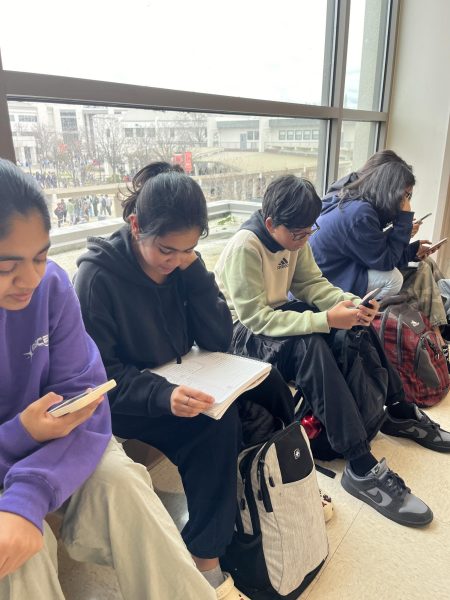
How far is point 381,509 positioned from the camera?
A: 1367 millimetres

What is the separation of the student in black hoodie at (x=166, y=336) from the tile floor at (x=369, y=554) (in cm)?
29

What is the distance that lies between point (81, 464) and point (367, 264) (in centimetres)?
148

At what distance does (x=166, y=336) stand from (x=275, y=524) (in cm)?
53

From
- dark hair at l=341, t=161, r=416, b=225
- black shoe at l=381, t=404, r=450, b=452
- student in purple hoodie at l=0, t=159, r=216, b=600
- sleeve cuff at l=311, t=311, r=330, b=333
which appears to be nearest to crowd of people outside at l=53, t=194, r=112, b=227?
student in purple hoodie at l=0, t=159, r=216, b=600

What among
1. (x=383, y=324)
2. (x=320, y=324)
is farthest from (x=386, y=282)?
(x=320, y=324)

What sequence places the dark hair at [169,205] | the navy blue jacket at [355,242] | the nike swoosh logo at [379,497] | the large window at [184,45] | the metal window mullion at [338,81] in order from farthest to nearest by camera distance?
the metal window mullion at [338,81] < the navy blue jacket at [355,242] < the nike swoosh logo at [379,497] < the large window at [184,45] < the dark hair at [169,205]

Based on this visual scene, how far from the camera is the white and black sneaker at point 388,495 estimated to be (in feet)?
4.36

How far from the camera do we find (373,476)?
4.63ft

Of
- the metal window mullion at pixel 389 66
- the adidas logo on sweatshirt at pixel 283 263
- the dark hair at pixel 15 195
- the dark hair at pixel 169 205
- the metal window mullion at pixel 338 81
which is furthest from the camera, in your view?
the metal window mullion at pixel 389 66

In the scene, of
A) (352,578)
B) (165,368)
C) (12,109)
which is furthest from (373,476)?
(12,109)

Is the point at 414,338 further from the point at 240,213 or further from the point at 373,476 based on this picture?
the point at 240,213

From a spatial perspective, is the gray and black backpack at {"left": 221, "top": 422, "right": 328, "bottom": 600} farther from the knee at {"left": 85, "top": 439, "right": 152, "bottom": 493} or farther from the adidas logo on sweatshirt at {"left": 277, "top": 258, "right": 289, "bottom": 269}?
the adidas logo on sweatshirt at {"left": 277, "top": 258, "right": 289, "bottom": 269}

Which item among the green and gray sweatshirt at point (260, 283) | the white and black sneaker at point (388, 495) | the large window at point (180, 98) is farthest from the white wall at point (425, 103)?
the white and black sneaker at point (388, 495)

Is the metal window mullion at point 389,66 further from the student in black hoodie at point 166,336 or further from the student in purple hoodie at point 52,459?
the student in purple hoodie at point 52,459
